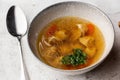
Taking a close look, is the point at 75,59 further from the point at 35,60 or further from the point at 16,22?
the point at 16,22

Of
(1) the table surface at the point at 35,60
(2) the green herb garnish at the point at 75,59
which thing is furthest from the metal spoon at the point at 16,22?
(2) the green herb garnish at the point at 75,59

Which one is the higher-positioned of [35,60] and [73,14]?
[73,14]

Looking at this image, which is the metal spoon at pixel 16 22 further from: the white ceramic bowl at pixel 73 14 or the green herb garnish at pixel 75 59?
the green herb garnish at pixel 75 59

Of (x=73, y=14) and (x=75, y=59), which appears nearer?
(x=75, y=59)

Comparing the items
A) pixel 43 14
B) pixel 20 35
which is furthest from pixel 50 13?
pixel 20 35

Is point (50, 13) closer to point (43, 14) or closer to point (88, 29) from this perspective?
point (43, 14)

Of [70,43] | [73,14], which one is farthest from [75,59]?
[73,14]
